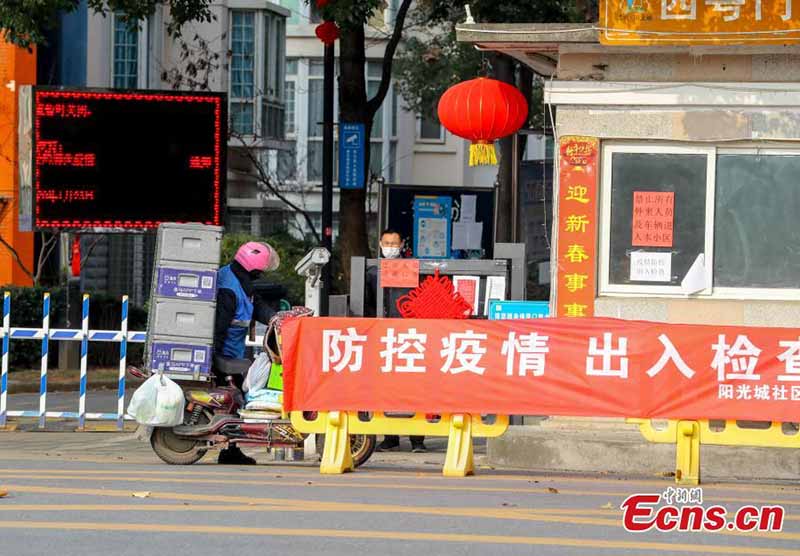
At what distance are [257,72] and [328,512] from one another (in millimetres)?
30989

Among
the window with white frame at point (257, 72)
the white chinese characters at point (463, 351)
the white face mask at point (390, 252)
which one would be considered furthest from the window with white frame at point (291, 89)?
the white chinese characters at point (463, 351)

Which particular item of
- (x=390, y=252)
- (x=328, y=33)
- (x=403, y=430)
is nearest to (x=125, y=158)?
(x=328, y=33)

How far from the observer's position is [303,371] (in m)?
13.1

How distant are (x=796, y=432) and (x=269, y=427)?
424 centimetres

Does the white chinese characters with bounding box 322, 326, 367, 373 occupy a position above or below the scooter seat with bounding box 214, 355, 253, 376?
above

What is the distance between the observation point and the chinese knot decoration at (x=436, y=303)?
15180 millimetres

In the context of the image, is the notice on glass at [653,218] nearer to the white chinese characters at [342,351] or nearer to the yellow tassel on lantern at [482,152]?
the yellow tassel on lantern at [482,152]

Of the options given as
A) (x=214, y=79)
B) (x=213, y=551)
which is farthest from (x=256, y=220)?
(x=213, y=551)

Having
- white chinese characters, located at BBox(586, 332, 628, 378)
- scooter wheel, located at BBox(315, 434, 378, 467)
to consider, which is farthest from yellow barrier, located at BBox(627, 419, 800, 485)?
scooter wheel, located at BBox(315, 434, 378, 467)

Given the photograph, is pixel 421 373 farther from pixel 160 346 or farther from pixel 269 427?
pixel 160 346

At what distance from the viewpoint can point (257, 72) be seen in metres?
40.1

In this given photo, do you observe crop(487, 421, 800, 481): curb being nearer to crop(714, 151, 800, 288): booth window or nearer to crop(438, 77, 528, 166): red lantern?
crop(714, 151, 800, 288): booth window

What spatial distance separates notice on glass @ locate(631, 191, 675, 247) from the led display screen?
7329mm

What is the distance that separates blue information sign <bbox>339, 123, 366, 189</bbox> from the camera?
894 inches
